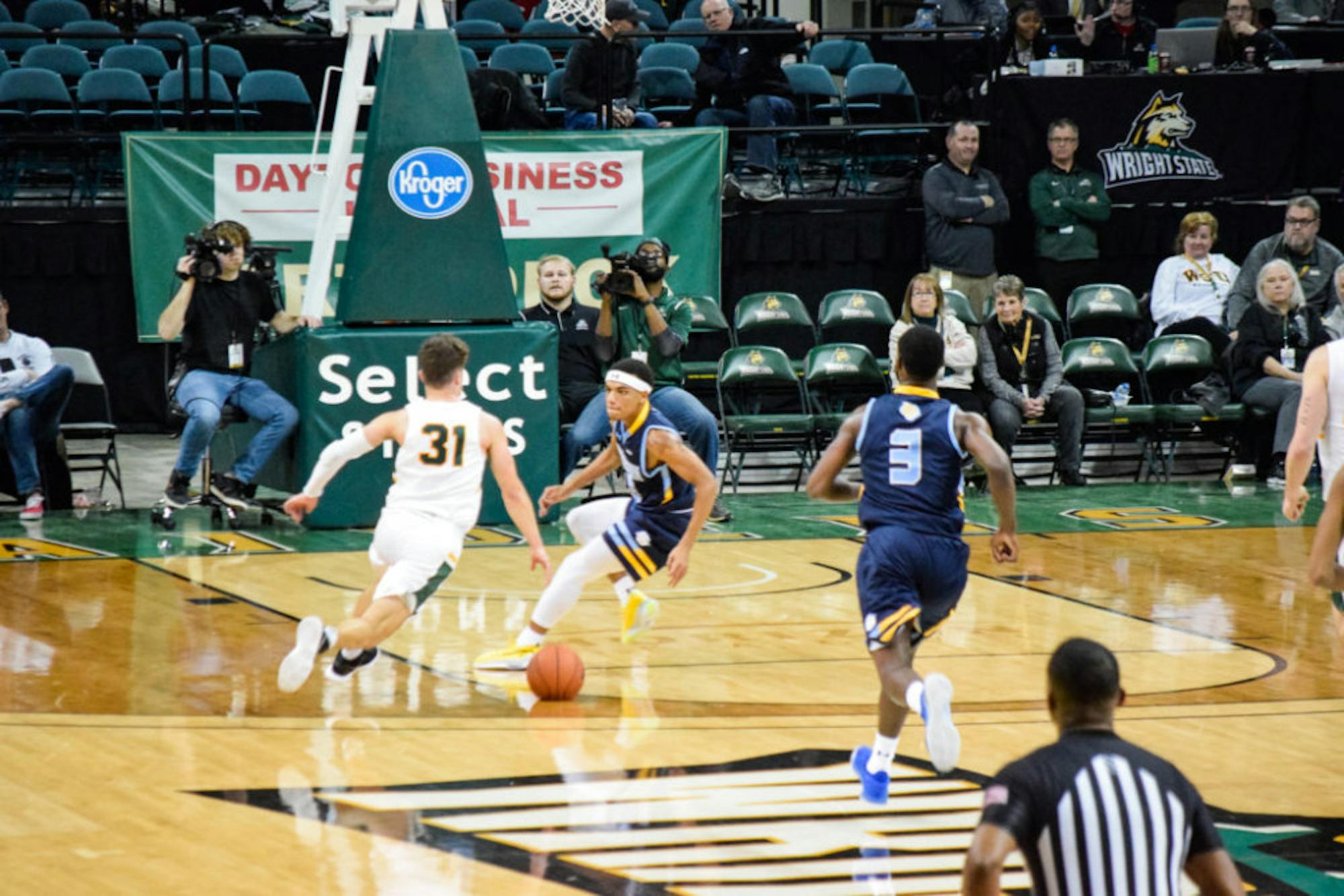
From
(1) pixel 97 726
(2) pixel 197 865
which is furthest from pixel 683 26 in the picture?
(2) pixel 197 865

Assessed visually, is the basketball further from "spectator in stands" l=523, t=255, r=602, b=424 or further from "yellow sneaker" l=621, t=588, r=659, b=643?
"spectator in stands" l=523, t=255, r=602, b=424

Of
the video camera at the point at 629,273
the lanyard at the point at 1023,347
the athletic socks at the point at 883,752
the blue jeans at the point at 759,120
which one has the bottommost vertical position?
the athletic socks at the point at 883,752

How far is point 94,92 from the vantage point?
53.2 feet

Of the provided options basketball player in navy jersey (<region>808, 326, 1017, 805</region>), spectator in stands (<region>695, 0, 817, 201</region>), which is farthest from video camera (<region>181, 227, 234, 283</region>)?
basketball player in navy jersey (<region>808, 326, 1017, 805</region>)

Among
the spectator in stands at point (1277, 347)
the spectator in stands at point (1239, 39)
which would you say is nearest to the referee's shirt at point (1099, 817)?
the spectator in stands at point (1277, 347)

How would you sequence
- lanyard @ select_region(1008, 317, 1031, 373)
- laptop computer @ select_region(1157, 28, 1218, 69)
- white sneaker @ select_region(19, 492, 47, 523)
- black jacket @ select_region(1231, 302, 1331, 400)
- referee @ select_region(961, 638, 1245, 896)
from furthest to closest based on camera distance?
laptop computer @ select_region(1157, 28, 1218, 69) → black jacket @ select_region(1231, 302, 1331, 400) → lanyard @ select_region(1008, 317, 1031, 373) → white sneaker @ select_region(19, 492, 47, 523) → referee @ select_region(961, 638, 1245, 896)

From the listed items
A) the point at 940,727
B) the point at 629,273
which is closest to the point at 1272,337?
the point at 629,273

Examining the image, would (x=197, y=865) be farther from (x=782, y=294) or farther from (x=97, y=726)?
(x=782, y=294)

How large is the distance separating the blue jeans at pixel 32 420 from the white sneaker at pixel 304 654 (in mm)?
5721

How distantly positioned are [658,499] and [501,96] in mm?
7525

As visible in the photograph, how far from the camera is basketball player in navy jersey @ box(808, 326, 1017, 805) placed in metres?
6.79

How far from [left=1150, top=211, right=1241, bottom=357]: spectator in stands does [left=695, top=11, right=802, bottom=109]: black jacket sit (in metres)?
3.72

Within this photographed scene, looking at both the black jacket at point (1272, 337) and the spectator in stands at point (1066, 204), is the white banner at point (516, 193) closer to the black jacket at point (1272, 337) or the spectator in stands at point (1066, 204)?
the spectator in stands at point (1066, 204)

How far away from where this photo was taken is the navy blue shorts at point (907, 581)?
6809 millimetres
